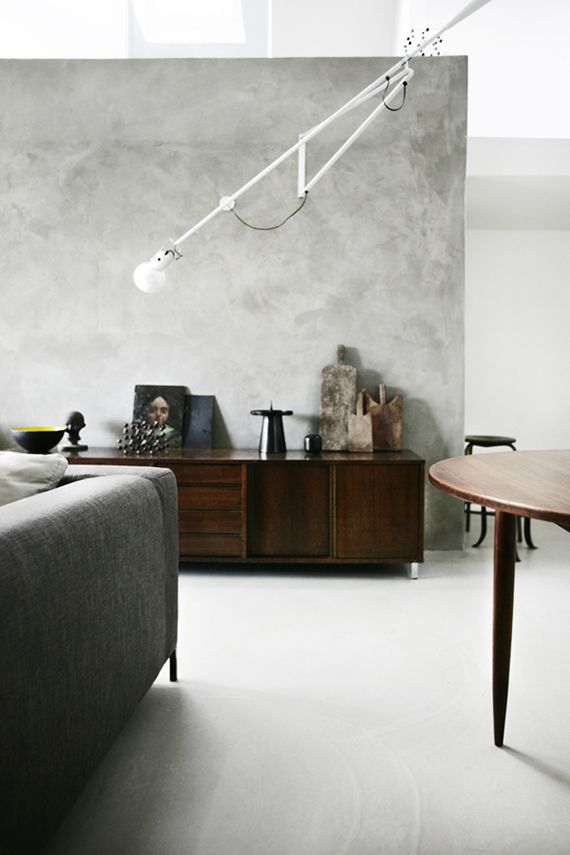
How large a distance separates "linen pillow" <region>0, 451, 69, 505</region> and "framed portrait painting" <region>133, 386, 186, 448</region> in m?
2.05

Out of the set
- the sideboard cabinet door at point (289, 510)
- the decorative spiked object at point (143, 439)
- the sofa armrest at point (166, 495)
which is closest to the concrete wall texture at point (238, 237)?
the decorative spiked object at point (143, 439)

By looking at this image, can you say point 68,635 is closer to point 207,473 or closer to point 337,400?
point 207,473

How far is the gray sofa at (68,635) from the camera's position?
108 cm

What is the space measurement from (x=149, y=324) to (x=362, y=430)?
1383 millimetres

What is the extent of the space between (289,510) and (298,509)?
5 centimetres

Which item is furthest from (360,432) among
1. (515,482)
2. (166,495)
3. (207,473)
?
(515,482)

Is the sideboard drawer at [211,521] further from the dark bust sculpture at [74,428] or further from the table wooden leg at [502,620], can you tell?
the table wooden leg at [502,620]

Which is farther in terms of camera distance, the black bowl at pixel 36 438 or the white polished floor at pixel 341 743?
the black bowl at pixel 36 438

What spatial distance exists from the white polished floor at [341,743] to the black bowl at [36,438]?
1115 mm

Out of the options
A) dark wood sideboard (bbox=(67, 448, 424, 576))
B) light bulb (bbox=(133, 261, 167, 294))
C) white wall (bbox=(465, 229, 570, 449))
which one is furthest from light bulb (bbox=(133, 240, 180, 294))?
white wall (bbox=(465, 229, 570, 449))

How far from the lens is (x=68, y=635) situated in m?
1.28

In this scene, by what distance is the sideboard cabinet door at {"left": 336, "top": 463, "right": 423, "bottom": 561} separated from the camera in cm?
342

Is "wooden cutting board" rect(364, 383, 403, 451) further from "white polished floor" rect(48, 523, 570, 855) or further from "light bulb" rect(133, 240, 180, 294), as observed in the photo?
"light bulb" rect(133, 240, 180, 294)

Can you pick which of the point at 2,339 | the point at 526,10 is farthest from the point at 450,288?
the point at 526,10
